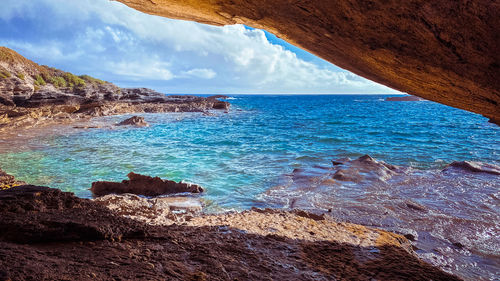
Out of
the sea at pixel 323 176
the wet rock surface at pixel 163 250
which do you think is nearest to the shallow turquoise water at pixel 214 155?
the sea at pixel 323 176

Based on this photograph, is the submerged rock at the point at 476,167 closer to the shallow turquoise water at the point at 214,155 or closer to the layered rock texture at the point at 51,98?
the shallow turquoise water at the point at 214,155

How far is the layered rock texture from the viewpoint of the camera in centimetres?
2578

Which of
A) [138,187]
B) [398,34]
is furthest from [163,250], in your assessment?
[138,187]

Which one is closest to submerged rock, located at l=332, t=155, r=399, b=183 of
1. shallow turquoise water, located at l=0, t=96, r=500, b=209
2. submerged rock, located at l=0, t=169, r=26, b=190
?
shallow turquoise water, located at l=0, t=96, r=500, b=209

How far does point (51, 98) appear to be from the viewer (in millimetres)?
33219

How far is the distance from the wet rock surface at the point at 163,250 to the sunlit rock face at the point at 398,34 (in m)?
2.68

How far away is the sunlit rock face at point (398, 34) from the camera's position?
2994 millimetres

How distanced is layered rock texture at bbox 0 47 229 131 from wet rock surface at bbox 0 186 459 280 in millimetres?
22780

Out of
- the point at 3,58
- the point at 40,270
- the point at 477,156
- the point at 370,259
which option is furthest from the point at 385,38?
the point at 3,58

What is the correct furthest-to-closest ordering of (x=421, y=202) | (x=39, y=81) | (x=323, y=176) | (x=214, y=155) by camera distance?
(x=39, y=81) < (x=214, y=155) < (x=323, y=176) < (x=421, y=202)

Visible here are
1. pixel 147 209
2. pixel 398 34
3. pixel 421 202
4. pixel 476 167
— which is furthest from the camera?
pixel 476 167

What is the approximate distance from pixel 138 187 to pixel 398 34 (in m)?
7.67

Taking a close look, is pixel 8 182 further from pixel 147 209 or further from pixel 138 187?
pixel 147 209

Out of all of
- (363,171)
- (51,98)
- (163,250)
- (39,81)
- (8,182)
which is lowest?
(363,171)
